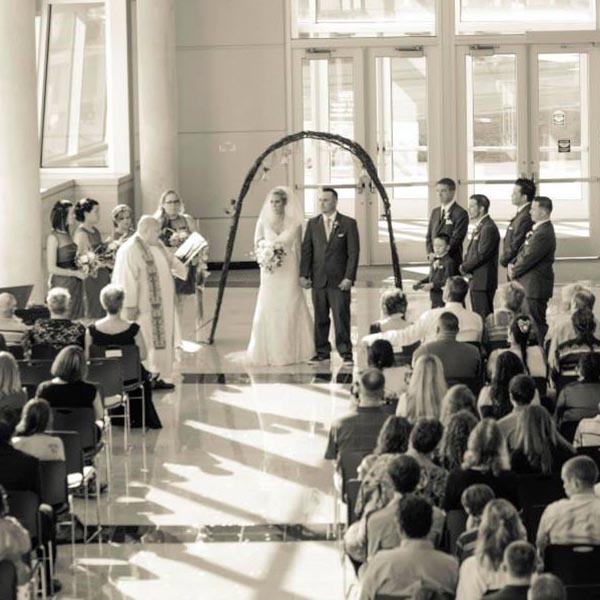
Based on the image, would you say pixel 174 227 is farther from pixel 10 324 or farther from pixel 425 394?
pixel 425 394

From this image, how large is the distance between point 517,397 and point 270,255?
21.7ft

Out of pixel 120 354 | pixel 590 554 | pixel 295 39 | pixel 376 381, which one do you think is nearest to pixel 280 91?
pixel 295 39

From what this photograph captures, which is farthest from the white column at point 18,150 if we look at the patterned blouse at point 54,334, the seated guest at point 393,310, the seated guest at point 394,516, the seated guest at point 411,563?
the seated guest at point 411,563

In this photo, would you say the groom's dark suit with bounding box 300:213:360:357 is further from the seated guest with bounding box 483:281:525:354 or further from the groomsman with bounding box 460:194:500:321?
the seated guest with bounding box 483:281:525:354

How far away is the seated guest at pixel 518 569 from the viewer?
6.35 m

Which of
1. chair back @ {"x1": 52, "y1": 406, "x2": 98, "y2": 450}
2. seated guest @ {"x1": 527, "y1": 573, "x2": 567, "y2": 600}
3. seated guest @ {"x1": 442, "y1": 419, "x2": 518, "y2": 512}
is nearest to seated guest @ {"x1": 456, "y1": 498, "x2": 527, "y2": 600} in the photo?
seated guest @ {"x1": 527, "y1": 573, "x2": 567, "y2": 600}

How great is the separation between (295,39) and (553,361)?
12071mm

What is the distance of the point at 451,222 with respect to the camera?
15.7 meters

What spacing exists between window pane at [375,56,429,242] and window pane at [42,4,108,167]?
3761 millimetres

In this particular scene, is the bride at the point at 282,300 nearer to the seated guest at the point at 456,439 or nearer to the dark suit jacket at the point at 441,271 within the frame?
the dark suit jacket at the point at 441,271

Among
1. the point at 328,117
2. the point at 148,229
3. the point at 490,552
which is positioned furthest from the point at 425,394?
the point at 328,117

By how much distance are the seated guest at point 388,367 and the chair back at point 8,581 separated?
3.90 meters

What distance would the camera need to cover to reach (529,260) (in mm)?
14930

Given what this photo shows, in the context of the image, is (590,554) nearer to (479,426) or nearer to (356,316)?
(479,426)
